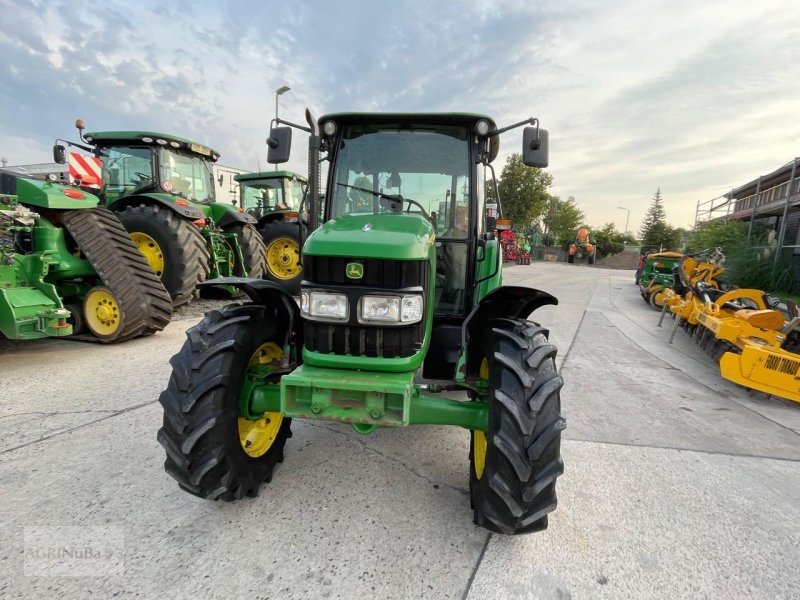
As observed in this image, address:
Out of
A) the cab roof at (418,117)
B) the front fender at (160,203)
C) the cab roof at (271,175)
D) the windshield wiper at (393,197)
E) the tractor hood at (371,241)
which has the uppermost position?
the cab roof at (271,175)

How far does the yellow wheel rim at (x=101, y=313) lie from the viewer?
15.5ft

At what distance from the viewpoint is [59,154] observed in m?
6.32

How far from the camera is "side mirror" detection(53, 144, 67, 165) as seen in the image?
20.6 ft

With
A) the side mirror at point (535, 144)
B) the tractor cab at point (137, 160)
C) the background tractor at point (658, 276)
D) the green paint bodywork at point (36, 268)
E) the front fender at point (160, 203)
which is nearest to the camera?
the side mirror at point (535, 144)

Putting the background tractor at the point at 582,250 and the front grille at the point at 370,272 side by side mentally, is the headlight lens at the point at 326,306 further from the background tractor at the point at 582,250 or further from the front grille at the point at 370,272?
the background tractor at the point at 582,250

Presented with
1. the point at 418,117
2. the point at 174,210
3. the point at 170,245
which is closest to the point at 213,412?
the point at 418,117

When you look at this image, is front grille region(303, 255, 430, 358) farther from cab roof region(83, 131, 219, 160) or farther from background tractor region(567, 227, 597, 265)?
background tractor region(567, 227, 597, 265)

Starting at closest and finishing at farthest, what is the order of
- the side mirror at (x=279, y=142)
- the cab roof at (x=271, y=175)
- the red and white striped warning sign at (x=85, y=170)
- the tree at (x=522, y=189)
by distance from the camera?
the side mirror at (x=279, y=142) → the red and white striped warning sign at (x=85, y=170) → the cab roof at (x=271, y=175) → the tree at (x=522, y=189)

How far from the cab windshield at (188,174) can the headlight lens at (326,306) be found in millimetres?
6036

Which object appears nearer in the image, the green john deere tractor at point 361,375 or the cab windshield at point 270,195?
the green john deere tractor at point 361,375

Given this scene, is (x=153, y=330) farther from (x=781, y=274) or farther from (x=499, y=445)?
(x=781, y=274)

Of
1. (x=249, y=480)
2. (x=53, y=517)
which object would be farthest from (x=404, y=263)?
(x=53, y=517)

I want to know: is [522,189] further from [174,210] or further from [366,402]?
[366,402]

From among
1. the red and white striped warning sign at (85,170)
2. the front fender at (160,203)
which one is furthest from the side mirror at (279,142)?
the red and white striped warning sign at (85,170)
